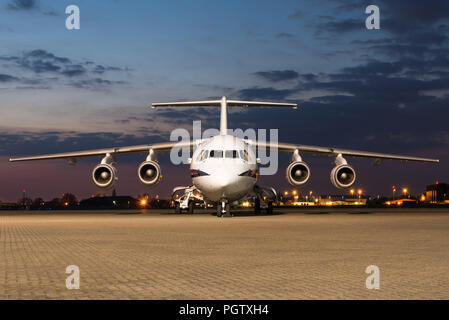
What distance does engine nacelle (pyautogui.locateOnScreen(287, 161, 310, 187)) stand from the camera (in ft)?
101

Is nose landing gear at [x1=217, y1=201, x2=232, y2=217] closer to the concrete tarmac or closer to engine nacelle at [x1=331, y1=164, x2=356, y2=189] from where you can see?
engine nacelle at [x1=331, y1=164, x2=356, y2=189]

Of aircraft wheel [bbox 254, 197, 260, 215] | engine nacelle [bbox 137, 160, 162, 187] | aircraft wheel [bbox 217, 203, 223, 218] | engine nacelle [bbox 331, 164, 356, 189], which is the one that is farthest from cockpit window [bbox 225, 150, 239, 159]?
engine nacelle [bbox 331, 164, 356, 189]

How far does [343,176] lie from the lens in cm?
3141

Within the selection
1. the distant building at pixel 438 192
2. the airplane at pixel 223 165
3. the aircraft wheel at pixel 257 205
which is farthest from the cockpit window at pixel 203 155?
the distant building at pixel 438 192

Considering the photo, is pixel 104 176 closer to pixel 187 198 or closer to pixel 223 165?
pixel 187 198

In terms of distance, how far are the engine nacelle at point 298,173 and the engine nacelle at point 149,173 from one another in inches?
280

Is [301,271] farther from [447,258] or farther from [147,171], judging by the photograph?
[147,171]

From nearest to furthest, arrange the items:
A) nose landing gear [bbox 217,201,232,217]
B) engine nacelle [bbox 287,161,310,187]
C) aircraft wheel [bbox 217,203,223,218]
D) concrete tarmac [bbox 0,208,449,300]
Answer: concrete tarmac [bbox 0,208,449,300]
nose landing gear [bbox 217,201,232,217]
aircraft wheel [bbox 217,203,223,218]
engine nacelle [bbox 287,161,310,187]

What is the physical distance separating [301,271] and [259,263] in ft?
3.89

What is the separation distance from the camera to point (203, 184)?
87.9 ft

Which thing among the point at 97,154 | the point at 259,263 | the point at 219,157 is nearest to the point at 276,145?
the point at 219,157

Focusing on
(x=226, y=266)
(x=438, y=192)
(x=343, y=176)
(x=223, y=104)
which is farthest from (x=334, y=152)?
(x=438, y=192)

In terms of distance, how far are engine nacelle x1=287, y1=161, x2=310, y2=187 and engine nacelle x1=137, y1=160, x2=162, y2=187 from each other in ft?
23.3
